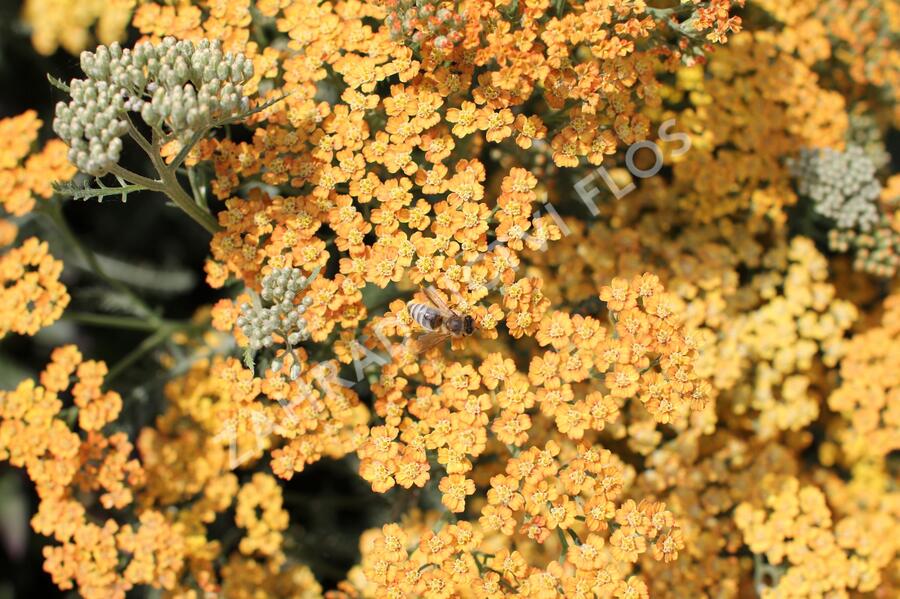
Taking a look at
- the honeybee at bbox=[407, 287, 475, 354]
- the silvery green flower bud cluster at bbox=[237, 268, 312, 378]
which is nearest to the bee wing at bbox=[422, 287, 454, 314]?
the honeybee at bbox=[407, 287, 475, 354]

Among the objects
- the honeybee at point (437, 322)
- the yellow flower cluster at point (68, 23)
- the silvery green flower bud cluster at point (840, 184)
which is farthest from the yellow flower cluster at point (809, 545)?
the yellow flower cluster at point (68, 23)

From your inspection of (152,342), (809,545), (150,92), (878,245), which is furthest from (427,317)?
(878,245)

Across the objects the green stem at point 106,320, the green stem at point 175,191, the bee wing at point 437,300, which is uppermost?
the green stem at point 175,191

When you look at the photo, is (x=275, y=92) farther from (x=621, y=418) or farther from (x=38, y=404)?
(x=621, y=418)

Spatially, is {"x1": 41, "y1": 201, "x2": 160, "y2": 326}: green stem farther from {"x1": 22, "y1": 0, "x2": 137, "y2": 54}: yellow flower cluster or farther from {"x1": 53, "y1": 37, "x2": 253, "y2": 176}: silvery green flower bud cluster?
{"x1": 53, "y1": 37, "x2": 253, "y2": 176}: silvery green flower bud cluster

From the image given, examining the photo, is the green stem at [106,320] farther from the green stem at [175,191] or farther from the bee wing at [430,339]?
the bee wing at [430,339]

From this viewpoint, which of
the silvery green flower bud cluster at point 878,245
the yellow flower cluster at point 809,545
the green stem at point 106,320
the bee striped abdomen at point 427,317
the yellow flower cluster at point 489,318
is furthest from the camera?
the silvery green flower bud cluster at point 878,245
